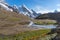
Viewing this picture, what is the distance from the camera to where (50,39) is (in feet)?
200

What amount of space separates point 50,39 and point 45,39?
204cm

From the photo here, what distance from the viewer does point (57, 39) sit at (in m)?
58.7

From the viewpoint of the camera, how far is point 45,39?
196 ft

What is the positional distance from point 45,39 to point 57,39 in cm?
375

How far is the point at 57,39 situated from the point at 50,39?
2.99m
